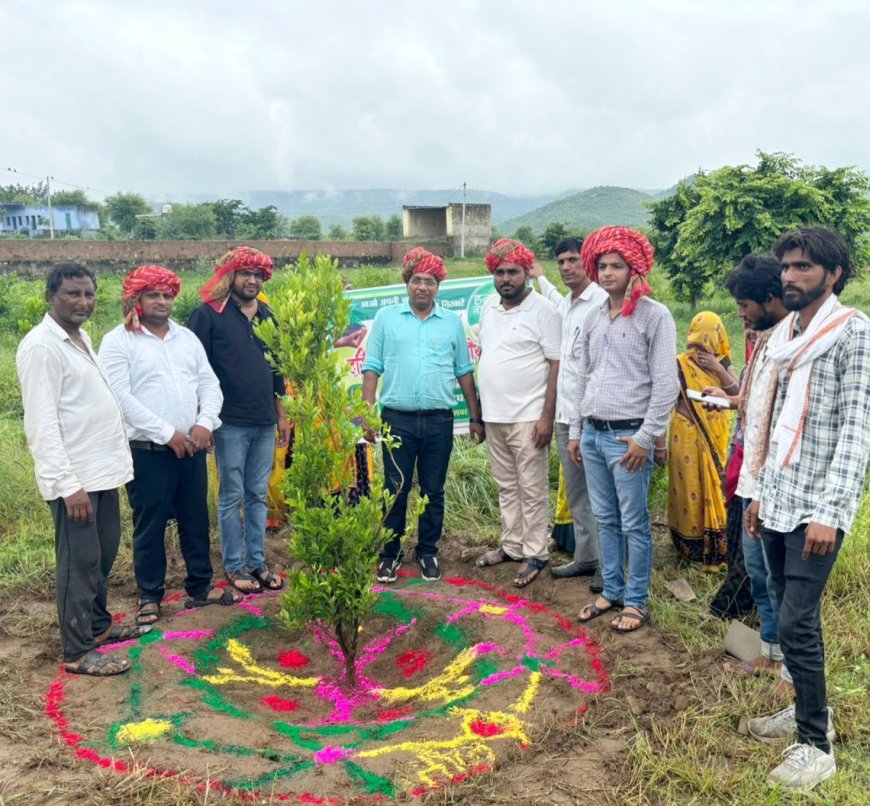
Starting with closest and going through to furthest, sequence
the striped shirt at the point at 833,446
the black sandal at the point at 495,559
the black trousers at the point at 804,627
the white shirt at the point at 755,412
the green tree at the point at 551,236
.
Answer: the striped shirt at the point at 833,446 → the black trousers at the point at 804,627 → the white shirt at the point at 755,412 → the black sandal at the point at 495,559 → the green tree at the point at 551,236

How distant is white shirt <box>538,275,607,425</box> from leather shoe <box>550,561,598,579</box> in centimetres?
90

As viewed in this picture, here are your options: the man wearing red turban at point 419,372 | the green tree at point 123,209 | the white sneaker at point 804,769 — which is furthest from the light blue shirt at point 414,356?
the green tree at point 123,209

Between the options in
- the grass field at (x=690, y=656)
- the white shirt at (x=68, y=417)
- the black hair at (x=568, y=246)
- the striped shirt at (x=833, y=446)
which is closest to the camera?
the striped shirt at (x=833, y=446)

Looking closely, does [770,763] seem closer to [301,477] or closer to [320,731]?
[320,731]

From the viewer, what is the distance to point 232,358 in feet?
14.6

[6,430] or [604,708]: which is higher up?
[6,430]

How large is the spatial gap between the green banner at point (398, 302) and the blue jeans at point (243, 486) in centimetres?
195

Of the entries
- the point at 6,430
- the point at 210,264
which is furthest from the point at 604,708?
the point at 210,264

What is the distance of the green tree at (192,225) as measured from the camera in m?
42.8

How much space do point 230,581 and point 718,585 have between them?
9.84ft

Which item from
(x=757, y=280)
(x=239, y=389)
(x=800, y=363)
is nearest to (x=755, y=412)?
(x=800, y=363)

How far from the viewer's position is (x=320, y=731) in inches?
129

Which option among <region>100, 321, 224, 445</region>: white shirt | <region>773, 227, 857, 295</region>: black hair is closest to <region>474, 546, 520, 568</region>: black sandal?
<region>100, 321, 224, 445</region>: white shirt

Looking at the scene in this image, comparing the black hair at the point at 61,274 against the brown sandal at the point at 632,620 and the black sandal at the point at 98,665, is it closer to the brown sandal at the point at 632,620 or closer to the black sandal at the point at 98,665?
the black sandal at the point at 98,665
